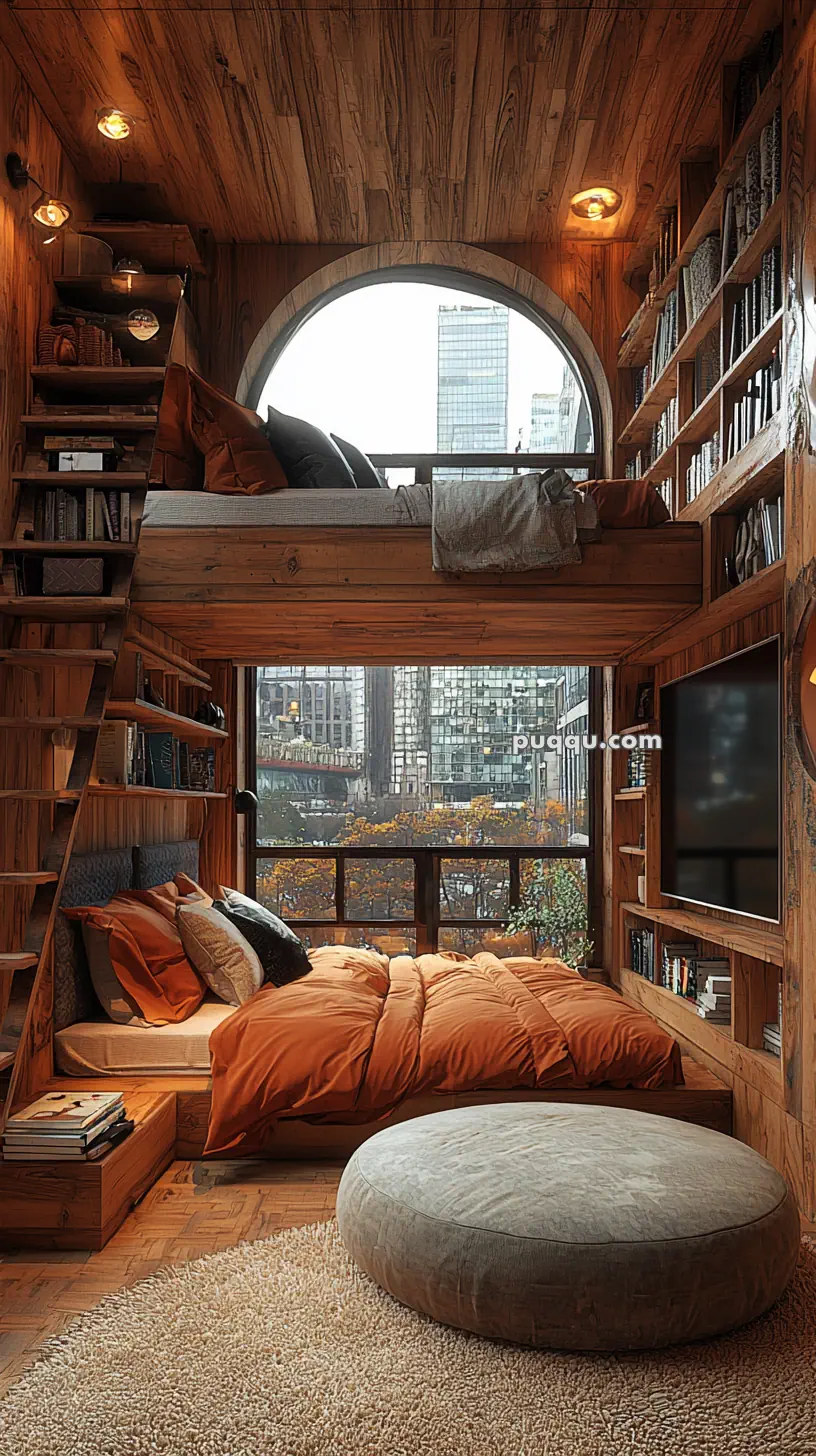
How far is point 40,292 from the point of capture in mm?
3967

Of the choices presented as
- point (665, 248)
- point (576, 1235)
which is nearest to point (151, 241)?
point (665, 248)

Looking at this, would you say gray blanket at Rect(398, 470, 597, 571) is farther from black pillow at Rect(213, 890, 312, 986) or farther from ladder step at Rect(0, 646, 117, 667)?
black pillow at Rect(213, 890, 312, 986)

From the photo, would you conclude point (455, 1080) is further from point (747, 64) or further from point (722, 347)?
point (747, 64)

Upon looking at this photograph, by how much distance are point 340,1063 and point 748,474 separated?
2.27m

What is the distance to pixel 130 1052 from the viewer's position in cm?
382

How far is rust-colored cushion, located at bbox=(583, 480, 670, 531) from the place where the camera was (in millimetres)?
4051

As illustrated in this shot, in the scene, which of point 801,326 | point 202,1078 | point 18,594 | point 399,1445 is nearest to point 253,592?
point 18,594

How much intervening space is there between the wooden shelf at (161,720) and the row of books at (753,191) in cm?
258

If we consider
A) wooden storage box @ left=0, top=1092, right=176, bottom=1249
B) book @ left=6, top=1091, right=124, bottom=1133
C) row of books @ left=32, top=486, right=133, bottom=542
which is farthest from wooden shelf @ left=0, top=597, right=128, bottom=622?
wooden storage box @ left=0, top=1092, right=176, bottom=1249

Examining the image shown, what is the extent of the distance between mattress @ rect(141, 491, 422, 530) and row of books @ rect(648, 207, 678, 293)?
72.7 inches

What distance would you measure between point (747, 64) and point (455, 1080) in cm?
362

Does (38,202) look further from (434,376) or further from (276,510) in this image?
(434,376)

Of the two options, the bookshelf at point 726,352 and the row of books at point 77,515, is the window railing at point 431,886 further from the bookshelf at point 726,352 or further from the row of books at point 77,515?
the row of books at point 77,515

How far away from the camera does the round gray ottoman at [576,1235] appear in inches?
89.4
